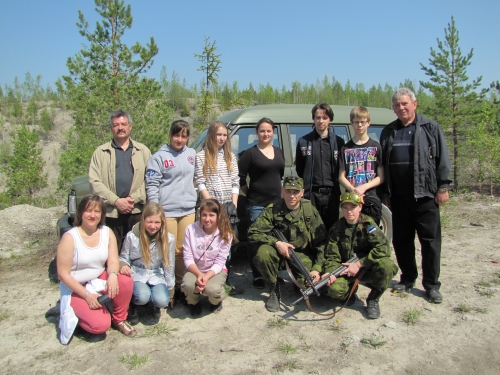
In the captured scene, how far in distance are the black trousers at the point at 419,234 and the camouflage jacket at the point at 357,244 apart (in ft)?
1.69

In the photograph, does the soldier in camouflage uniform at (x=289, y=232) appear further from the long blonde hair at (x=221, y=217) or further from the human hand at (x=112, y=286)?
the human hand at (x=112, y=286)

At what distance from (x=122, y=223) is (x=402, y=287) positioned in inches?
127

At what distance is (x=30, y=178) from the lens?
41.3ft

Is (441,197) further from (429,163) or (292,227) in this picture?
(292,227)

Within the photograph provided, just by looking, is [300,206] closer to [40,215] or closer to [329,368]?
[329,368]

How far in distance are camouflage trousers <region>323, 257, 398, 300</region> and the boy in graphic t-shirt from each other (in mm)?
585

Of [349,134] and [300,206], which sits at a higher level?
[349,134]

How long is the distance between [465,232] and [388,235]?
263cm

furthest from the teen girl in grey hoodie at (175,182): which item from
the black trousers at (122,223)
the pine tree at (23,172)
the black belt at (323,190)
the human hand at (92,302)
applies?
the pine tree at (23,172)

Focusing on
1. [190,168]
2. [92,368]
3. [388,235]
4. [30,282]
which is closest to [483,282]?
[388,235]

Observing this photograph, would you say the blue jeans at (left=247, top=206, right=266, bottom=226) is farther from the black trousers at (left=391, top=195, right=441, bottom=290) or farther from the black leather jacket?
Result: the black leather jacket

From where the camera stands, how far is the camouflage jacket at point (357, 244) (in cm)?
376

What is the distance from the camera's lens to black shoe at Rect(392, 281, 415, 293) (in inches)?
169

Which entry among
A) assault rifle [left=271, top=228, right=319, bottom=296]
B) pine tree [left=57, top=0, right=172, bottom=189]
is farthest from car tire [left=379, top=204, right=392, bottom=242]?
pine tree [left=57, top=0, right=172, bottom=189]
